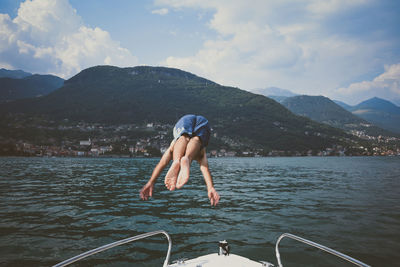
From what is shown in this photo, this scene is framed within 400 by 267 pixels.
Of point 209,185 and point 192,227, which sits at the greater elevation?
point 209,185

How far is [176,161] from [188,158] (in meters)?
0.21

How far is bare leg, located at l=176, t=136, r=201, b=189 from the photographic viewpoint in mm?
3510

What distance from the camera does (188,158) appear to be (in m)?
3.81

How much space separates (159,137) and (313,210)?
136073 mm

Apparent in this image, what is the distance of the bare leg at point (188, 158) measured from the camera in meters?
3.51

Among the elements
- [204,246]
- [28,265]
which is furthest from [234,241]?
[28,265]

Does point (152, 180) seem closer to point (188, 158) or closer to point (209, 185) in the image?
point (188, 158)

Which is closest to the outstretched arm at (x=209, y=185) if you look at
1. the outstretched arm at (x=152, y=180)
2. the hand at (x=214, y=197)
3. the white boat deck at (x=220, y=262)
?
the hand at (x=214, y=197)

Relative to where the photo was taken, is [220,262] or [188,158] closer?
[188,158]

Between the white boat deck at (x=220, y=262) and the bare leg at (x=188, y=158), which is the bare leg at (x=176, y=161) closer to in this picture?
the bare leg at (x=188, y=158)

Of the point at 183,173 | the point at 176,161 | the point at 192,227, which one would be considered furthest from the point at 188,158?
the point at 192,227

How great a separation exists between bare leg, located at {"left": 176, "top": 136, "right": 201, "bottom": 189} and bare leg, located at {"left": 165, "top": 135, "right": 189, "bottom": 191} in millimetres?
91

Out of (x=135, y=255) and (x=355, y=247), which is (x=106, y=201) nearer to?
(x=135, y=255)

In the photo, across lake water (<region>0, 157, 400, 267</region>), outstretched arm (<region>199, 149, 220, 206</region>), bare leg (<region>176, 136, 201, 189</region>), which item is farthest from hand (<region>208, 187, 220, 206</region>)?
lake water (<region>0, 157, 400, 267</region>)
